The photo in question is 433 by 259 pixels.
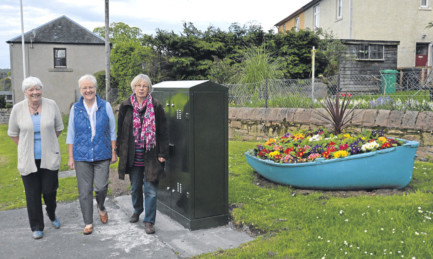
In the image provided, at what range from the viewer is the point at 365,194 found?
5.74 m

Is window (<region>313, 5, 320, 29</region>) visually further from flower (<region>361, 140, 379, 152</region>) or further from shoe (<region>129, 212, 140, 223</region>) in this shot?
shoe (<region>129, 212, 140, 223</region>)

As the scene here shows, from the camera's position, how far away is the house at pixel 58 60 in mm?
30766

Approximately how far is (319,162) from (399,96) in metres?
4.04

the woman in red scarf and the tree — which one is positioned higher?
the tree

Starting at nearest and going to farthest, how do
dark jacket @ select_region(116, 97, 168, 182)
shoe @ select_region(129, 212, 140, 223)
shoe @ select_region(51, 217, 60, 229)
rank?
dark jacket @ select_region(116, 97, 168, 182)
shoe @ select_region(51, 217, 60, 229)
shoe @ select_region(129, 212, 140, 223)

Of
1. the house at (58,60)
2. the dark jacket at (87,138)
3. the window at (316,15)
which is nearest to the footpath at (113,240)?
the dark jacket at (87,138)

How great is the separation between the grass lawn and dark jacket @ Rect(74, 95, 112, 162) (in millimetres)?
1875

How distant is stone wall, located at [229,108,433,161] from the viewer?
26.6ft

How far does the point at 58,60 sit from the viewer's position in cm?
3139

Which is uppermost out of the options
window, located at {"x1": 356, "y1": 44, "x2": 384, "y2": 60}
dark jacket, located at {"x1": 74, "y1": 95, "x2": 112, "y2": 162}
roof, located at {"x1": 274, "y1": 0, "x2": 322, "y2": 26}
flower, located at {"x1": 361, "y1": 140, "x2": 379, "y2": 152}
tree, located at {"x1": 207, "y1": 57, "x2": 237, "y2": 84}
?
roof, located at {"x1": 274, "y1": 0, "x2": 322, "y2": 26}

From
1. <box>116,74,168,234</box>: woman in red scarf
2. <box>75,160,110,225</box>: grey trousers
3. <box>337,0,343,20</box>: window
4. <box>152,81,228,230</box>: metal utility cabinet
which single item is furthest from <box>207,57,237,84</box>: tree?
<box>337,0,343,20</box>: window

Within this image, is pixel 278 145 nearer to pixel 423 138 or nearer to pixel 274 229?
pixel 274 229

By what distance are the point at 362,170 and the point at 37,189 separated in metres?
4.31

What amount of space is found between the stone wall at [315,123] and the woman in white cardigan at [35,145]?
5600 millimetres
